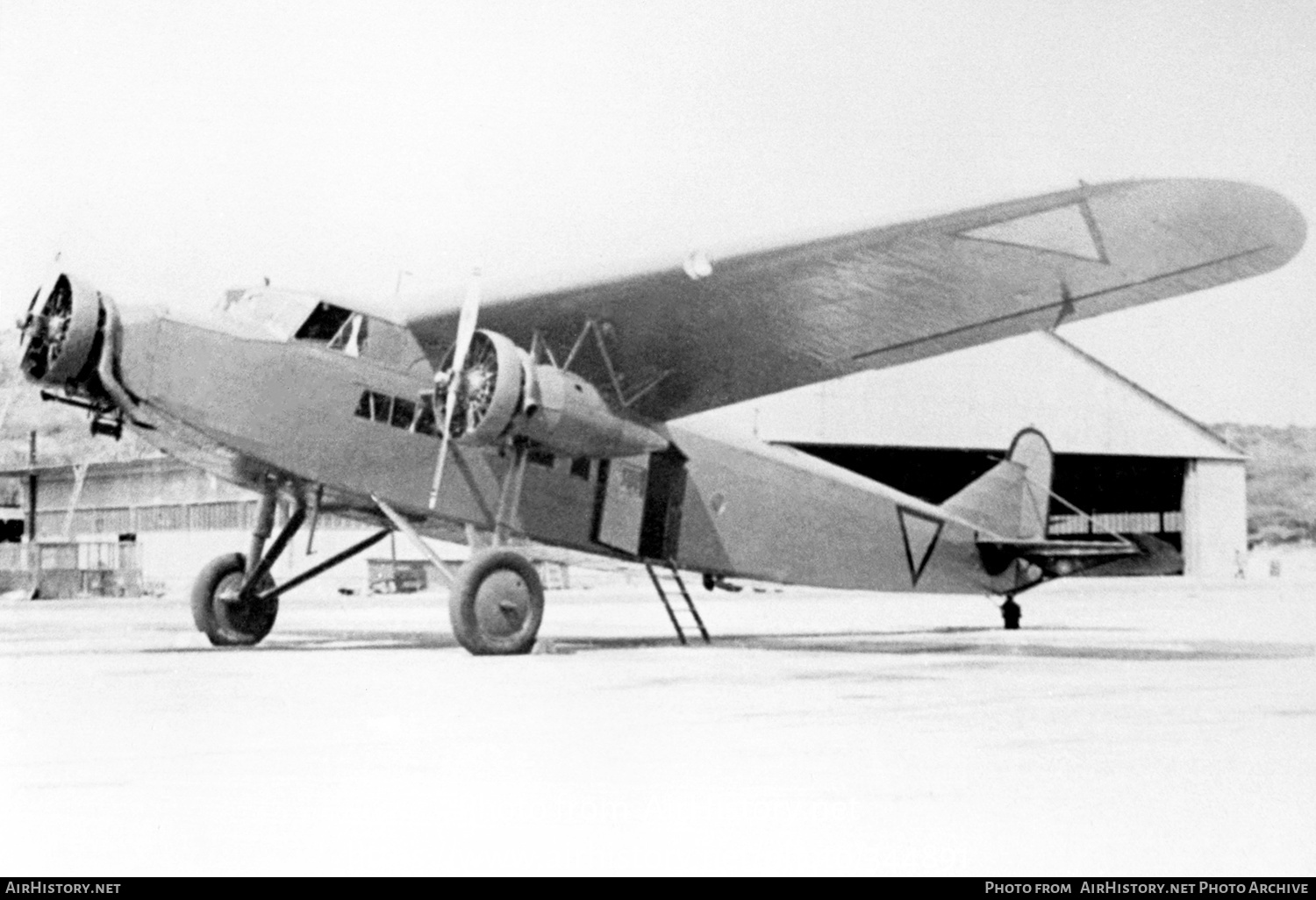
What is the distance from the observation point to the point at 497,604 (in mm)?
10336

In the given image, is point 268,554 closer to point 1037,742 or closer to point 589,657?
point 589,657

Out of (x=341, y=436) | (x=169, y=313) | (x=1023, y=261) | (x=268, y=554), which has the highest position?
(x=1023, y=261)

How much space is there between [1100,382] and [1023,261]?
35480 millimetres

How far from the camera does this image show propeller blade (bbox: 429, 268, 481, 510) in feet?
33.6

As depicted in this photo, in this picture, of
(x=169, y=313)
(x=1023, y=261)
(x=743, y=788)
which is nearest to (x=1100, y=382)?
(x=1023, y=261)

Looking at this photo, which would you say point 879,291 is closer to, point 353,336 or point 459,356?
point 459,356

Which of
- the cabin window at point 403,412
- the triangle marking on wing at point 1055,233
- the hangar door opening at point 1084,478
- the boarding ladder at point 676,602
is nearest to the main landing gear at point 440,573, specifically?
the cabin window at point 403,412

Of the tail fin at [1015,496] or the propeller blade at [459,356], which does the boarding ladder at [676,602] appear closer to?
the propeller blade at [459,356]

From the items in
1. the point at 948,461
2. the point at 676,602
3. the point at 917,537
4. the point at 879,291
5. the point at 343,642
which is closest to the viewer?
the point at 879,291

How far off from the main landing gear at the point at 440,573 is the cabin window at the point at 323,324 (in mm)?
1471

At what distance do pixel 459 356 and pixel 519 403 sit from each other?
61 cm

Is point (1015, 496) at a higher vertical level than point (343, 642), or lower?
higher

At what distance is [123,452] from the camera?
5172 cm

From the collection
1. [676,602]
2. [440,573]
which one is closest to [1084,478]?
[676,602]
